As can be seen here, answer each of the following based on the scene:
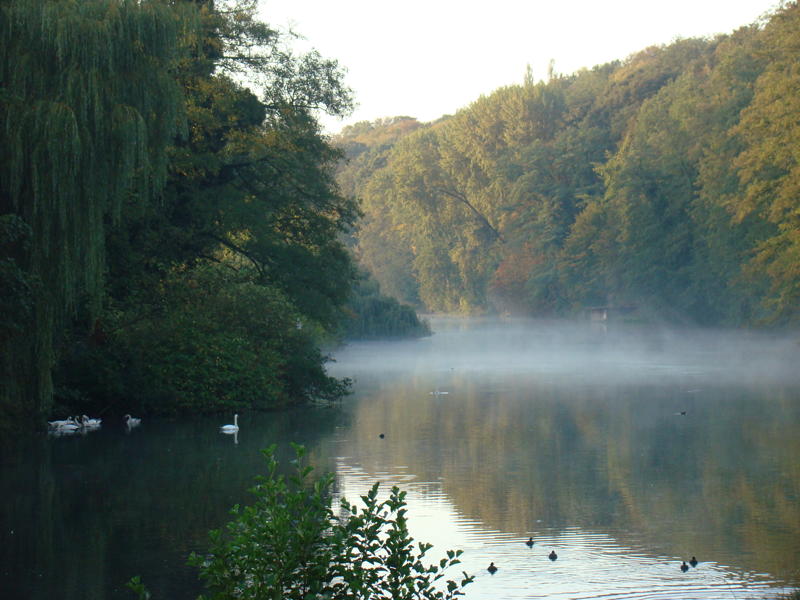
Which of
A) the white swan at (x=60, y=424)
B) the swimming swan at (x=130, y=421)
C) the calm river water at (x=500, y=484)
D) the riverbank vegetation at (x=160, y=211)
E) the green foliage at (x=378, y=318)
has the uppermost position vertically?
the riverbank vegetation at (x=160, y=211)

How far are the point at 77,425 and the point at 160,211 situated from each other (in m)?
5.58

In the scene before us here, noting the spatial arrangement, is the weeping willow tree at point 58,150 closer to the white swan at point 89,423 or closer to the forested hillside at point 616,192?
the white swan at point 89,423

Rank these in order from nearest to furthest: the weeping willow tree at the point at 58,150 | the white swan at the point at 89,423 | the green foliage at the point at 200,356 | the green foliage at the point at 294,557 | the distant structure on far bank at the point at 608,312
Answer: the green foliage at the point at 294,557 < the weeping willow tree at the point at 58,150 < the white swan at the point at 89,423 < the green foliage at the point at 200,356 < the distant structure on far bank at the point at 608,312

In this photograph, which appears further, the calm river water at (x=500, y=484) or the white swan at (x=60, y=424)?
the white swan at (x=60, y=424)

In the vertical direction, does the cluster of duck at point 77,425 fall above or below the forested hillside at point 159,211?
below

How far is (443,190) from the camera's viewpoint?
316ft

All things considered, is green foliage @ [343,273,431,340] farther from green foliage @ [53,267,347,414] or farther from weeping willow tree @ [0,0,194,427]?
weeping willow tree @ [0,0,194,427]

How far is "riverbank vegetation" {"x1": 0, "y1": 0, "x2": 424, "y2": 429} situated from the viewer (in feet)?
50.1

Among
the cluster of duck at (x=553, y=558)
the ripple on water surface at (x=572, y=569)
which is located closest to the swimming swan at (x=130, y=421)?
the ripple on water surface at (x=572, y=569)

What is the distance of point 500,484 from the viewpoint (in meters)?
15.9

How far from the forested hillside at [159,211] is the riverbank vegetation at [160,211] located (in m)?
0.03

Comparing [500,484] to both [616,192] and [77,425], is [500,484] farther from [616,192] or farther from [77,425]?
[616,192]

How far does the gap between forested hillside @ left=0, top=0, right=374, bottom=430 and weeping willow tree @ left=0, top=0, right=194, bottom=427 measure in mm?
26

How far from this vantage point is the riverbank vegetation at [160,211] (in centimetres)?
1527
